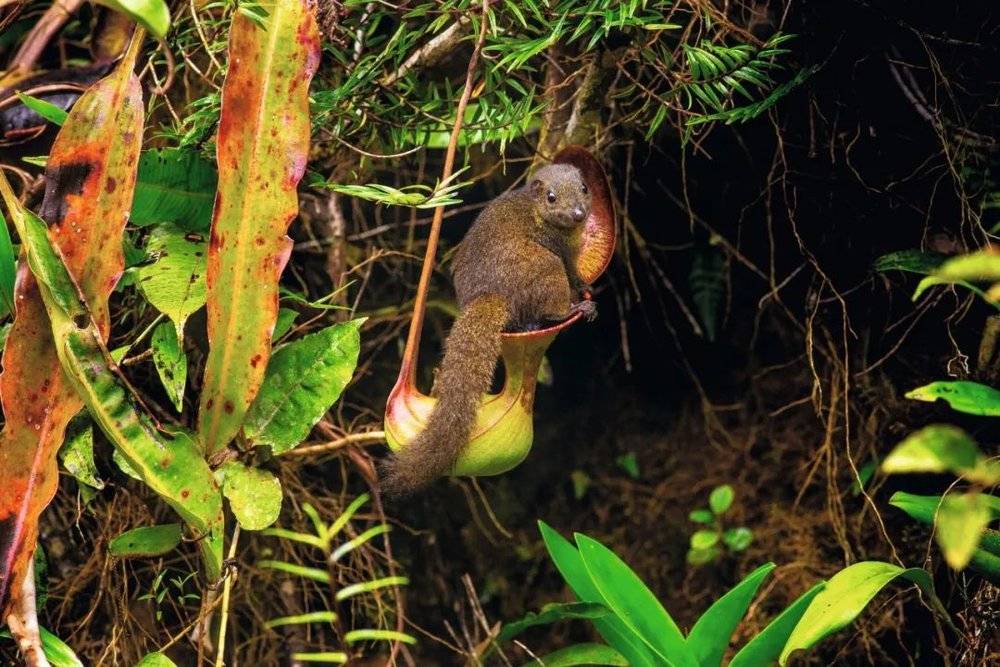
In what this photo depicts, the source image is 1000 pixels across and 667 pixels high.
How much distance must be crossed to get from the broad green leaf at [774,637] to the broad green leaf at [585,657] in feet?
0.90

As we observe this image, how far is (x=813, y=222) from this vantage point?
7.63ft

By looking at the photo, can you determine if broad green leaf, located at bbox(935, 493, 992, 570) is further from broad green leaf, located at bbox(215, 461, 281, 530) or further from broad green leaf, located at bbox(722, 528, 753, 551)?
broad green leaf, located at bbox(722, 528, 753, 551)

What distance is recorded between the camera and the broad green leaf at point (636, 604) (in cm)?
171

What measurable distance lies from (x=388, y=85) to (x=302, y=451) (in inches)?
32.0

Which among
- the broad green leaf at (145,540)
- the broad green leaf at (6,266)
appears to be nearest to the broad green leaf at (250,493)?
the broad green leaf at (145,540)

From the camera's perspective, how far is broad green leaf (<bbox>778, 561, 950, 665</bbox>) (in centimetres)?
156

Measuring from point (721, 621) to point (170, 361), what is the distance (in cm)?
115

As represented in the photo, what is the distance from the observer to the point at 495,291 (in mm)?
1944

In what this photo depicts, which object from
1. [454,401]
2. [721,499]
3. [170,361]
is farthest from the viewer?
[721,499]

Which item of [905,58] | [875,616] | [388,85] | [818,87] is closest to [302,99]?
[388,85]

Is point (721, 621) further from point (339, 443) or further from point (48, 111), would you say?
point (48, 111)

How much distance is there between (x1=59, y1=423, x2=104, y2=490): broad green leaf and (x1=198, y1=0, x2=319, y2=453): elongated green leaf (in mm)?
398

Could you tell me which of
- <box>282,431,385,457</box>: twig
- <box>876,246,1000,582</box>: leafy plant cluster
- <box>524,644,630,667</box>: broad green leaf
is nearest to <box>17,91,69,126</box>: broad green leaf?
<box>282,431,385,457</box>: twig

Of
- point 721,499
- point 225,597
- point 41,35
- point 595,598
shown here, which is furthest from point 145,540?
point 721,499
